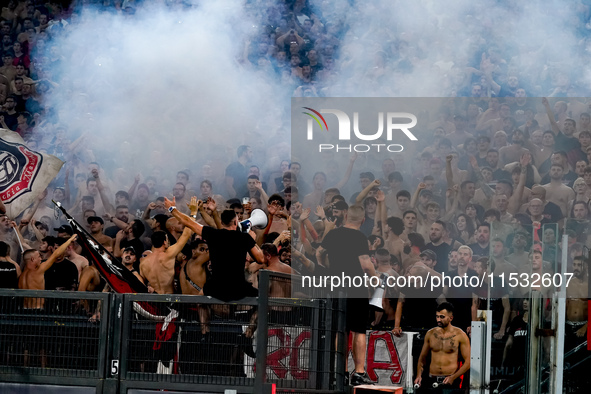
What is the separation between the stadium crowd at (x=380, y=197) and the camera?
7457mm

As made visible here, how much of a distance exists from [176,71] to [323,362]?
624cm

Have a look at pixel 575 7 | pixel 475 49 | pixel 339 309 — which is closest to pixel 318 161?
pixel 475 49

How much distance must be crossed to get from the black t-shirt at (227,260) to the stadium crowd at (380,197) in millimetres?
1453

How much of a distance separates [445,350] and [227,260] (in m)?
2.95

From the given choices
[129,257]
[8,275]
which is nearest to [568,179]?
[129,257]

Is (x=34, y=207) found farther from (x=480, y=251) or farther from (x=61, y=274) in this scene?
(x=480, y=251)

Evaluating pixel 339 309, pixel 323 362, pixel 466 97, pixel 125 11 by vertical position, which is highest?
pixel 125 11

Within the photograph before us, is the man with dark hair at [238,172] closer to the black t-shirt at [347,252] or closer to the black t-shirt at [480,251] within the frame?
the black t-shirt at [347,252]

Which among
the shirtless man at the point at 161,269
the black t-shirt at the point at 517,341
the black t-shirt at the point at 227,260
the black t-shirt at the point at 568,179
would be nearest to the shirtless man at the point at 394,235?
the black t-shirt at the point at 517,341

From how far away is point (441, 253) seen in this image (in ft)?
25.3

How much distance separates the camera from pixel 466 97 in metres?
8.45

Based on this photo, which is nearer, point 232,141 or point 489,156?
point 489,156

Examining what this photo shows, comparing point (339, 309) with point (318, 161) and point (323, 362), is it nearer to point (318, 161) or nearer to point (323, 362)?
point (323, 362)

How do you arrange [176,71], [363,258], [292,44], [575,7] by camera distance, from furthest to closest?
[176,71]
[292,44]
[575,7]
[363,258]
